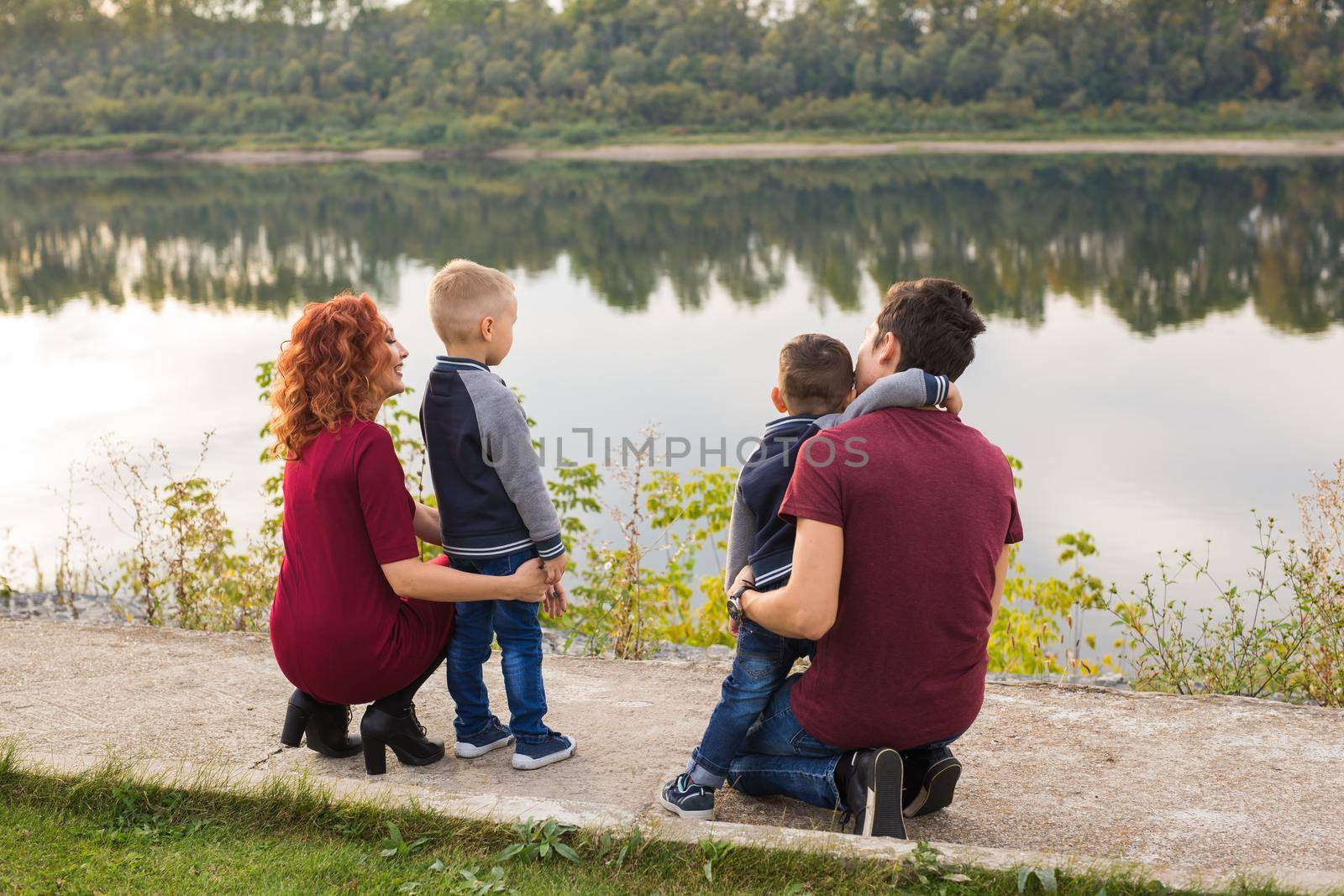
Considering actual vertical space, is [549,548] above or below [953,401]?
below

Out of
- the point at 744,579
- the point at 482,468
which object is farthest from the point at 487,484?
the point at 744,579

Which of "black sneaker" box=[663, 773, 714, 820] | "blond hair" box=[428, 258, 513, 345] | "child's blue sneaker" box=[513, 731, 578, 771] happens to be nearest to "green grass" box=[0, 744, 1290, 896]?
"black sneaker" box=[663, 773, 714, 820]

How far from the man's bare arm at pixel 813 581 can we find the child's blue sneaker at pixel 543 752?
3.63 feet

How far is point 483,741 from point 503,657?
0.31m

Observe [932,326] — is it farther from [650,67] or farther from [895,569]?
[650,67]

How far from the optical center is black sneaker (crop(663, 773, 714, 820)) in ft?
11.4

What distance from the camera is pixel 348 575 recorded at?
3.65m

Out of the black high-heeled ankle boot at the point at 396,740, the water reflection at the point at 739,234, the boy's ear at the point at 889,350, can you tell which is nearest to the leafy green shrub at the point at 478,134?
the water reflection at the point at 739,234

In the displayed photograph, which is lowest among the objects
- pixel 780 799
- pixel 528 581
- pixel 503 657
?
pixel 780 799

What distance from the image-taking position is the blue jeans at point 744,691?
11.4 ft

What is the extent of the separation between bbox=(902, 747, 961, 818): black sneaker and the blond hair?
169cm

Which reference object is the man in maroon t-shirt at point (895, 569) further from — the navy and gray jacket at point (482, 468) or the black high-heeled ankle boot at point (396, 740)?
the black high-heeled ankle boot at point (396, 740)

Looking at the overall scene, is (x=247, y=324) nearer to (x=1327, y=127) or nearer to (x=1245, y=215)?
(x=1245, y=215)

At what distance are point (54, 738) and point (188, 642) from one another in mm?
1111
